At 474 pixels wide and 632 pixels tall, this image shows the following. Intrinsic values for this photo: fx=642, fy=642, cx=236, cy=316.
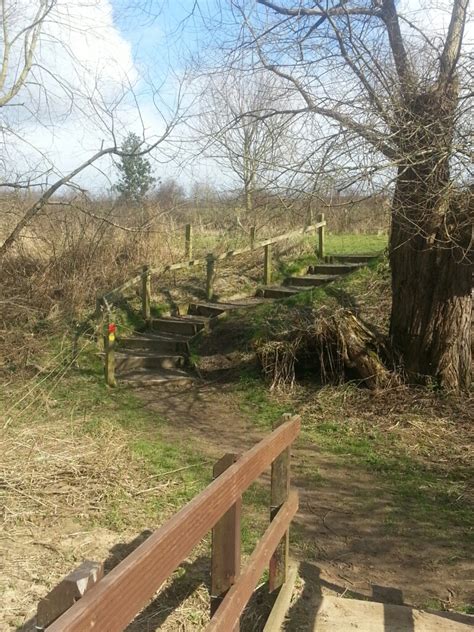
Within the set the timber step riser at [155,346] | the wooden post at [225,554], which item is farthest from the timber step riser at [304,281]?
the wooden post at [225,554]

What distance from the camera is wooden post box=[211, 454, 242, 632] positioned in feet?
9.02

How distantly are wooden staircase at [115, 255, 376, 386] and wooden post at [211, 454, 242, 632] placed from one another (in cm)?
740

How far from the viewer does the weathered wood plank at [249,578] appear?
2531mm

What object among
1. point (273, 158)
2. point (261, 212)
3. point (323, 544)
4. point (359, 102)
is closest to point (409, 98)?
point (359, 102)

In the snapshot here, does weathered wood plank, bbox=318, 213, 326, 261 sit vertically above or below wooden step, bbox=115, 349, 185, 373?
above

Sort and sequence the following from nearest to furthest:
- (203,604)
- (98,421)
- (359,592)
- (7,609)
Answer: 1. (7,609)
2. (203,604)
3. (359,592)
4. (98,421)

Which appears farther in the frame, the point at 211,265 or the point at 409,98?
the point at 211,265

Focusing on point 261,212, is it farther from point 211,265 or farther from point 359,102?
point 211,265

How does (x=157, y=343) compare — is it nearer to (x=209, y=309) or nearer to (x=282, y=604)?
(x=209, y=309)

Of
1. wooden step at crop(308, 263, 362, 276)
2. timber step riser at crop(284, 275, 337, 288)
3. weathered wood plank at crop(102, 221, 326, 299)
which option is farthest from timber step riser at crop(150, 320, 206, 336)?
wooden step at crop(308, 263, 362, 276)

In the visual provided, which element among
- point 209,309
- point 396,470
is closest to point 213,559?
point 396,470

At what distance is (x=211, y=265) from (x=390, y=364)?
547 centimetres

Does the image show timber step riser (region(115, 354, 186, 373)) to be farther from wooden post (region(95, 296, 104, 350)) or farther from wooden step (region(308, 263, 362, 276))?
wooden step (region(308, 263, 362, 276))

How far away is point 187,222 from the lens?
56.0ft
